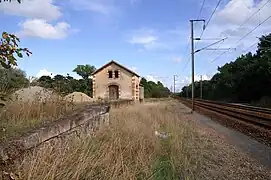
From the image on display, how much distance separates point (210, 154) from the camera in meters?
8.43

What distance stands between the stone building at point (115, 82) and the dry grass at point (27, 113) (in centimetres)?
4598

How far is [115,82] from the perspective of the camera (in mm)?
54688

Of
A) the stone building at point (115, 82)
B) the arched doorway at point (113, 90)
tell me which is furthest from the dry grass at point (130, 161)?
the arched doorway at point (113, 90)

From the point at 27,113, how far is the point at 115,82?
158ft

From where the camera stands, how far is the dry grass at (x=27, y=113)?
5050 millimetres

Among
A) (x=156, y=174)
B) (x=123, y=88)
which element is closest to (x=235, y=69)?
(x=123, y=88)

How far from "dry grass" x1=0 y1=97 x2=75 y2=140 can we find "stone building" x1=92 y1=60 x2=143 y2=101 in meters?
46.0

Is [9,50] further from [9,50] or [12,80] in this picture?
[12,80]

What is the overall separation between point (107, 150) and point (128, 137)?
75.0 inches

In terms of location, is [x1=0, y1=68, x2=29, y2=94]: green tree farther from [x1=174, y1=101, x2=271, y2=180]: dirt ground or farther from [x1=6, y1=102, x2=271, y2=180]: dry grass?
[x1=174, y1=101, x2=271, y2=180]: dirt ground

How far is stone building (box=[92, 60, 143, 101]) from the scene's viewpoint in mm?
54375

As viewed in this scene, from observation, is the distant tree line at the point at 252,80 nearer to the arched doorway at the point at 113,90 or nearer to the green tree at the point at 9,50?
the arched doorway at the point at 113,90

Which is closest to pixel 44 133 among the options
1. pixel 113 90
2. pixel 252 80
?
pixel 252 80

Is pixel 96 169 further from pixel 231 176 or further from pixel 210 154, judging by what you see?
pixel 210 154
